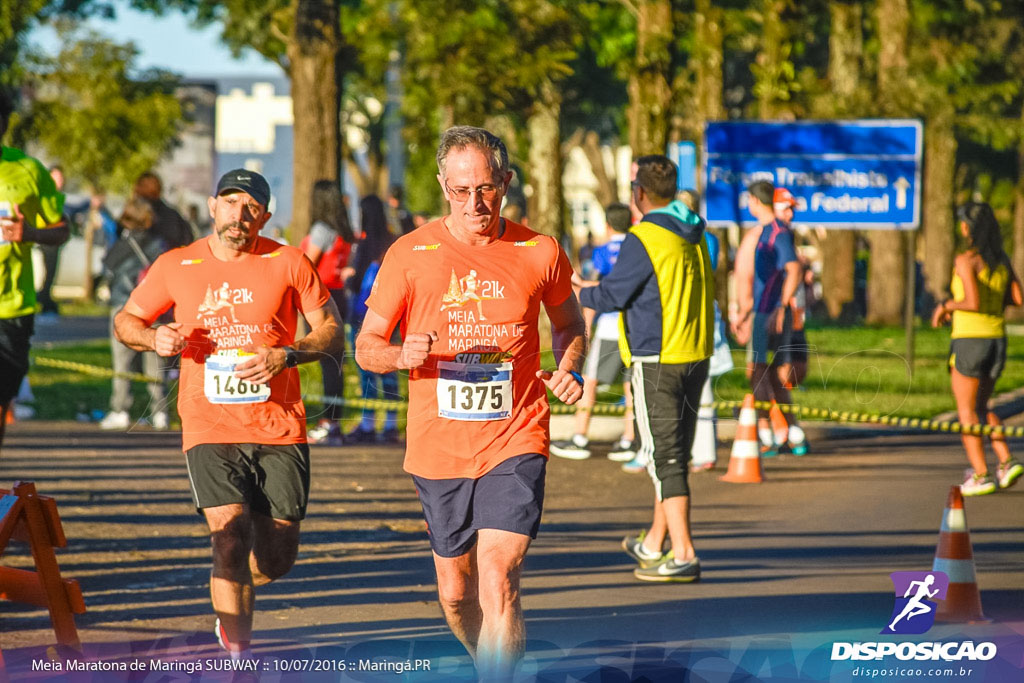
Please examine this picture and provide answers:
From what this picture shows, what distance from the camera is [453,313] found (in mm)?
5043

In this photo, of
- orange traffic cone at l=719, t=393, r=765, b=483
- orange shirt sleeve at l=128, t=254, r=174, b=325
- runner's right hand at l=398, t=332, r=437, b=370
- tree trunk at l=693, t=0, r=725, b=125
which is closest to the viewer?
runner's right hand at l=398, t=332, r=437, b=370

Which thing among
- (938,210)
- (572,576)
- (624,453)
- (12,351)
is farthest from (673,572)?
(938,210)

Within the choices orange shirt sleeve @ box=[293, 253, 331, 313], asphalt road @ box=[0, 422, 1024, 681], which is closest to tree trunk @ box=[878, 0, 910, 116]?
asphalt road @ box=[0, 422, 1024, 681]

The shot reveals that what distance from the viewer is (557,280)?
5230mm

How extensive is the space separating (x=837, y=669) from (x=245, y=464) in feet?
7.76

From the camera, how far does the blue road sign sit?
17.6 m

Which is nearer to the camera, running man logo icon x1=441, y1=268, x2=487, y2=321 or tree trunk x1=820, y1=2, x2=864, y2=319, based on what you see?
running man logo icon x1=441, y1=268, x2=487, y2=321

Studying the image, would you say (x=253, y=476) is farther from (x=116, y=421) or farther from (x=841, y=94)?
(x=841, y=94)

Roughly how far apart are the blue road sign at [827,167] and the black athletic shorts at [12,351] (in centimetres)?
1058

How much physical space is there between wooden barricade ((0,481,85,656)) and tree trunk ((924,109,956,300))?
82.2ft

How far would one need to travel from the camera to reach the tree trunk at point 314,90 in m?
17.6

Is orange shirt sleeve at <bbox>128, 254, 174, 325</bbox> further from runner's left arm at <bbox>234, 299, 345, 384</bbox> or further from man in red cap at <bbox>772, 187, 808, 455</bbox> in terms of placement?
man in red cap at <bbox>772, 187, 808, 455</bbox>

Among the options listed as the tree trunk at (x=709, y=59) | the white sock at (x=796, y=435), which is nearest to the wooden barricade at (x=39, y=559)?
the white sock at (x=796, y=435)

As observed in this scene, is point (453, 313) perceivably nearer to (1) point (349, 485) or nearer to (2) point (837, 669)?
(2) point (837, 669)
